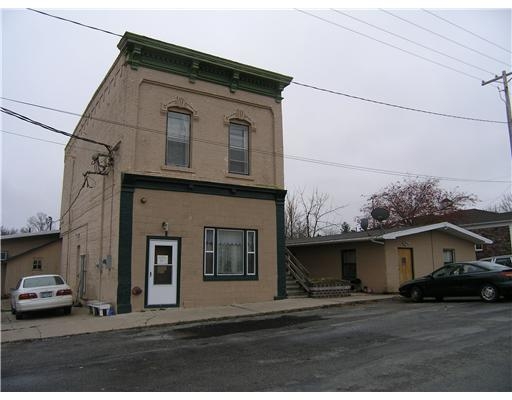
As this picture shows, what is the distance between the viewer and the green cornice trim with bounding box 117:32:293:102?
15.3 metres

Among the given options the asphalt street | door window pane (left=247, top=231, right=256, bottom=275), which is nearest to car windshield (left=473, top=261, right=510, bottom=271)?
the asphalt street

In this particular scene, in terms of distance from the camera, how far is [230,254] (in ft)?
53.9

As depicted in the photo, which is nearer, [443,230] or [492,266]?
[492,266]

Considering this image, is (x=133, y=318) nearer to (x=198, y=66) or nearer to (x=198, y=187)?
(x=198, y=187)

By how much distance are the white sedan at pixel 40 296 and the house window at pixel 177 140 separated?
18.3ft

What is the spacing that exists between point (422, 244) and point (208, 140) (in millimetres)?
11335

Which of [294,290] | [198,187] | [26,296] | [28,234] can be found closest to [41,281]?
[26,296]

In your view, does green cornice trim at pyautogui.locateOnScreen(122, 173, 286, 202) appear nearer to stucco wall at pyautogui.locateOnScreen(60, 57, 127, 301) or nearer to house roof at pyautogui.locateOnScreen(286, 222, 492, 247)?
stucco wall at pyautogui.locateOnScreen(60, 57, 127, 301)

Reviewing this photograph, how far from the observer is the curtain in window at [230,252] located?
16.2 metres

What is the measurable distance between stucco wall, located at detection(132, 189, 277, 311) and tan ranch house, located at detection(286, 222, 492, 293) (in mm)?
5272

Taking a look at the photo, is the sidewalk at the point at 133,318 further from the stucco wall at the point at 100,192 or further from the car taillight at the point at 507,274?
the car taillight at the point at 507,274

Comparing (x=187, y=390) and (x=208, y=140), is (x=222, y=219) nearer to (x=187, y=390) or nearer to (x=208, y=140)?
(x=208, y=140)

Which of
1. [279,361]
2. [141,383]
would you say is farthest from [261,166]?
[141,383]

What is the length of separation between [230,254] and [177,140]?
4.46 meters
